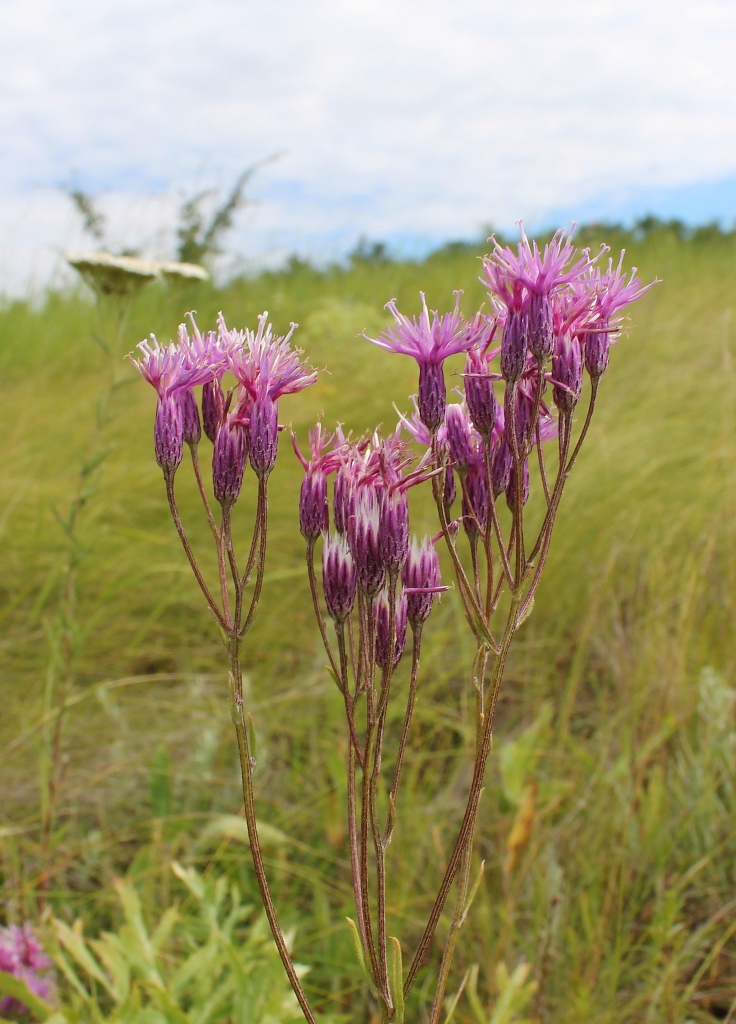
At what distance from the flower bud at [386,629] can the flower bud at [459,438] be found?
206mm

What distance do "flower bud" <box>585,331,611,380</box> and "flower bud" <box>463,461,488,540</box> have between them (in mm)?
201

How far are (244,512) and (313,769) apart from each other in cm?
187

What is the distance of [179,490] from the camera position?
4535 millimetres

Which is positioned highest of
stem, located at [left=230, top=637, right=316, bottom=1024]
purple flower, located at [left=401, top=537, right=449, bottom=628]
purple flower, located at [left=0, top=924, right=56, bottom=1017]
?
purple flower, located at [left=401, top=537, right=449, bottom=628]

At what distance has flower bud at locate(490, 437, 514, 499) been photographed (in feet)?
4.05

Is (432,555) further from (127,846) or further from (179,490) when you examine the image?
(179,490)

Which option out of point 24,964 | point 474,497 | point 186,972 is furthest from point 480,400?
point 24,964

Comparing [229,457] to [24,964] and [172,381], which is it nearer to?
[172,381]

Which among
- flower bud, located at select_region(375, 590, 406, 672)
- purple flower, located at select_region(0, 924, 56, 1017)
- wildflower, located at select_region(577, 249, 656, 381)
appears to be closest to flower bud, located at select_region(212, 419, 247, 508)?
flower bud, located at select_region(375, 590, 406, 672)

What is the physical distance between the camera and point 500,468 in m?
1.24

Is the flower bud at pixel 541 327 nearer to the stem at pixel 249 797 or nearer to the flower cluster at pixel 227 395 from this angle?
the flower cluster at pixel 227 395

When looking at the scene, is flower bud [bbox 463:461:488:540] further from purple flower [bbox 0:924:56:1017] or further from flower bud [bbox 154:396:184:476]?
purple flower [bbox 0:924:56:1017]

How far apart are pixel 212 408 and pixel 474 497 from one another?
15.2 inches

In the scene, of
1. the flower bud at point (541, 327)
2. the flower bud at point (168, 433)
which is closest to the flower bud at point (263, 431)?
the flower bud at point (168, 433)
